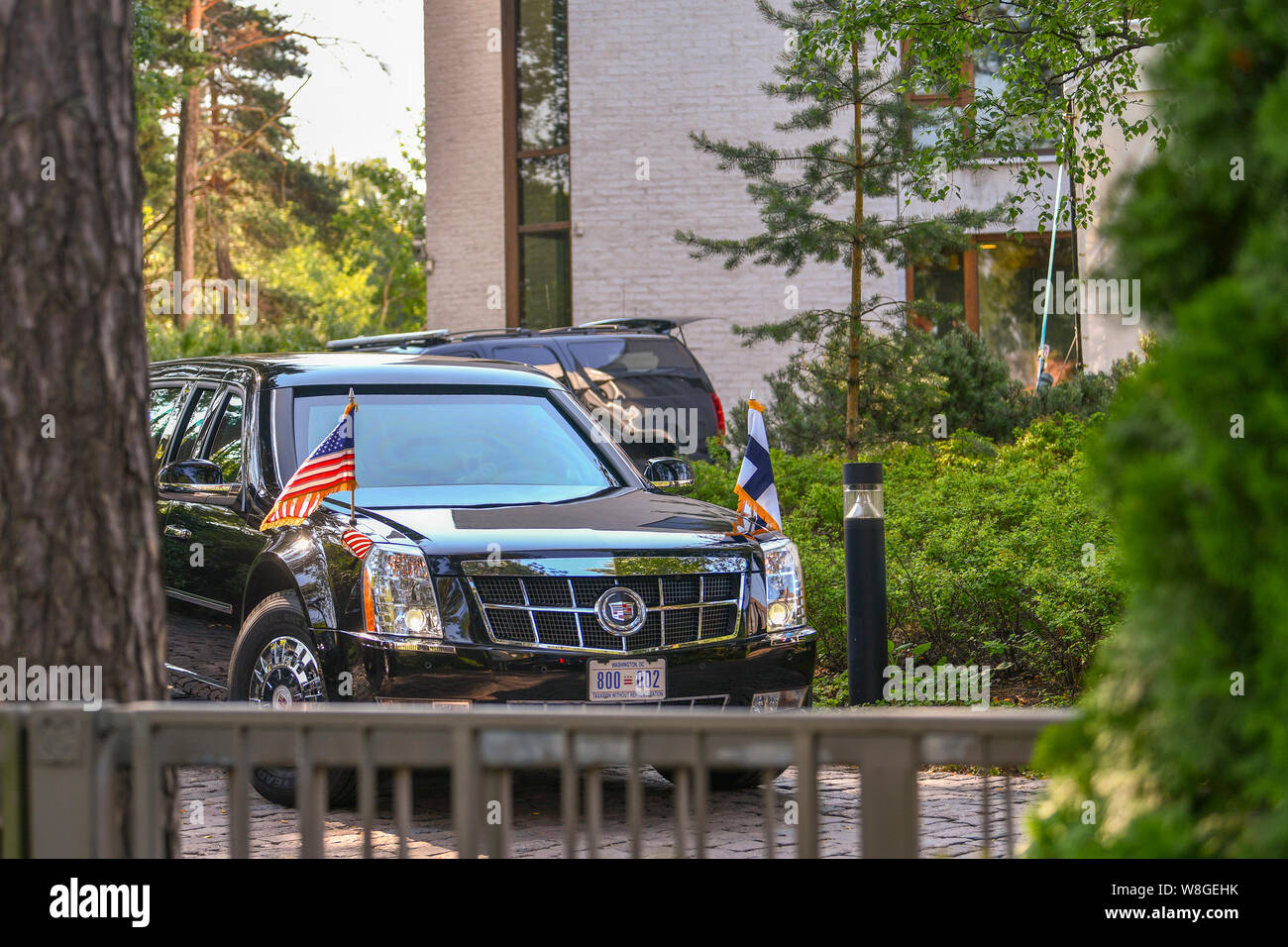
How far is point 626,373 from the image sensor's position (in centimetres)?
1526

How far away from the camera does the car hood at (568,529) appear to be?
6.16 meters

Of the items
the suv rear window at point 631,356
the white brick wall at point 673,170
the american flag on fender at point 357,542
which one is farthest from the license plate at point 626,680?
the white brick wall at point 673,170

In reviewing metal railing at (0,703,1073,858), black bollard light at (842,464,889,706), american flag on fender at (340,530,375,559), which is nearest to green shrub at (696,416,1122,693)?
black bollard light at (842,464,889,706)

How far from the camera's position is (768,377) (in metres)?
14.7

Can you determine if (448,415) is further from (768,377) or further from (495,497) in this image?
(768,377)

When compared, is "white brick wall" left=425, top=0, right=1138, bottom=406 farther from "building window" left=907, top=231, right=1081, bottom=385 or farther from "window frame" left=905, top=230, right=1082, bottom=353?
"building window" left=907, top=231, right=1081, bottom=385

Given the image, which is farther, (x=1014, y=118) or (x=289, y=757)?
(x=1014, y=118)

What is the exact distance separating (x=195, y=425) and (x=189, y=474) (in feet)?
3.20

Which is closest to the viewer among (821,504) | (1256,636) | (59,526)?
(1256,636)

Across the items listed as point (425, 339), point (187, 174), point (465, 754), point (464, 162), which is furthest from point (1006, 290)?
point (187, 174)

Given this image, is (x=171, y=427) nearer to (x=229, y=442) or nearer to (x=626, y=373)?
(x=229, y=442)

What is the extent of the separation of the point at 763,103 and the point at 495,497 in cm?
1684

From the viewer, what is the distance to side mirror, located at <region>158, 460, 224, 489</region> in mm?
7059
